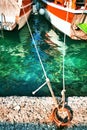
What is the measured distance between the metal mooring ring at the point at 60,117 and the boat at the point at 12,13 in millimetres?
10123

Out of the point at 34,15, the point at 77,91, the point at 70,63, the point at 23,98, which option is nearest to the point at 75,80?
the point at 77,91

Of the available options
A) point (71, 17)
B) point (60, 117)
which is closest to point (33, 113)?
point (60, 117)

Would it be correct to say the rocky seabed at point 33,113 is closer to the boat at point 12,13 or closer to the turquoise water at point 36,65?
the turquoise water at point 36,65

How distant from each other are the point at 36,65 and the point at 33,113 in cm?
571

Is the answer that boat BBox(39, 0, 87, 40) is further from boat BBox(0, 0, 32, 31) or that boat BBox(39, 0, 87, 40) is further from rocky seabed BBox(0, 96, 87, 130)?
rocky seabed BBox(0, 96, 87, 130)

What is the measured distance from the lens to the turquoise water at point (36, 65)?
36.2 feet

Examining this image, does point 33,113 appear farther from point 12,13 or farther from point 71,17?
point 12,13

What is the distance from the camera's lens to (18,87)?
36.2 feet

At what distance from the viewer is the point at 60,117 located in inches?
290

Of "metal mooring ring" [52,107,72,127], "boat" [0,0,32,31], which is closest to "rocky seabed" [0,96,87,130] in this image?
"metal mooring ring" [52,107,72,127]

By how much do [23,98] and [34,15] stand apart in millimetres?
14357

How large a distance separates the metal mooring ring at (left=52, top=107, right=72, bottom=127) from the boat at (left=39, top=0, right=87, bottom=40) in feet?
26.6

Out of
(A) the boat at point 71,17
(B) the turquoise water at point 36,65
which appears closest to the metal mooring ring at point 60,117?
(B) the turquoise water at point 36,65

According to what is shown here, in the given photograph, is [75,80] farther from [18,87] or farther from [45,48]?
[45,48]
